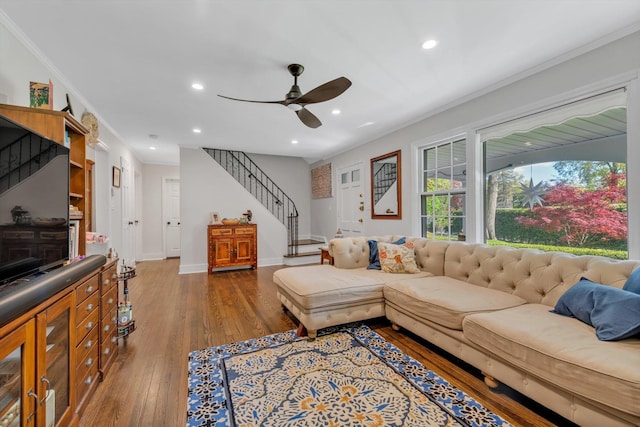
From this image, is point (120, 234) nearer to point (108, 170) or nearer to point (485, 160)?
point (108, 170)

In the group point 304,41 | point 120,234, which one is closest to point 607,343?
point 304,41

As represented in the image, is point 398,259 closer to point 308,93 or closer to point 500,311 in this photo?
point 500,311

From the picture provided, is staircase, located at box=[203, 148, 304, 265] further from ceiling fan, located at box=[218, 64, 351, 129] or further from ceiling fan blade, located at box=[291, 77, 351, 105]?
ceiling fan blade, located at box=[291, 77, 351, 105]

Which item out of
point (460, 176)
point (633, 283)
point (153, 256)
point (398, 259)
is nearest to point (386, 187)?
point (460, 176)

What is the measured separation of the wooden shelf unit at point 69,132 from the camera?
172 cm

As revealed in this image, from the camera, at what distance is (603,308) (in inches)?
64.9

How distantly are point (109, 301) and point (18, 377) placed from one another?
1.24 meters

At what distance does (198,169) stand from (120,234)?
1.84m

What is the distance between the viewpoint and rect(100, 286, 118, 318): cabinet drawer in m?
2.02

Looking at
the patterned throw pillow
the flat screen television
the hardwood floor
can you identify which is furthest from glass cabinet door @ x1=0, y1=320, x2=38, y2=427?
the patterned throw pillow

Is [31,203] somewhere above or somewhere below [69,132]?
below

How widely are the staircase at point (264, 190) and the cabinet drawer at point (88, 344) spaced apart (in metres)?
4.35

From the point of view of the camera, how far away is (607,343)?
1489 millimetres

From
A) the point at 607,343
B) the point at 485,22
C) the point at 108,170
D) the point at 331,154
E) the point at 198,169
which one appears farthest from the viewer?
the point at 331,154
